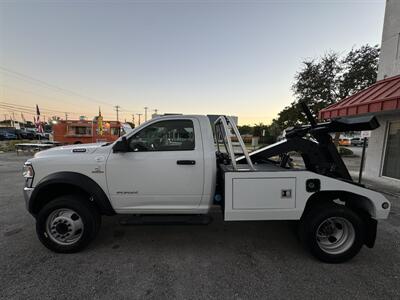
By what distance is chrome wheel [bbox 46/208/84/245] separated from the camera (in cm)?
277

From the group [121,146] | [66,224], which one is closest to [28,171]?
[66,224]

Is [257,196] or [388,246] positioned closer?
[257,196]

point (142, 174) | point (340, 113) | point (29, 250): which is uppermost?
point (340, 113)

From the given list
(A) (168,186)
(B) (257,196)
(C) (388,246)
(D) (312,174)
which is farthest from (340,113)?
(A) (168,186)

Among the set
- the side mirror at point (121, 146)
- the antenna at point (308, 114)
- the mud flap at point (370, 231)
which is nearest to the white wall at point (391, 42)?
the antenna at point (308, 114)

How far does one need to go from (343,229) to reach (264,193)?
1.29 m

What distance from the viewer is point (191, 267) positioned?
2541 mm

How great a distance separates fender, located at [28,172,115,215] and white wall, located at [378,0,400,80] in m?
10.1

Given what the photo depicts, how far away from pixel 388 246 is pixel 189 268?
3196 mm

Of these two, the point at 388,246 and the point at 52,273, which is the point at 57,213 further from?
the point at 388,246

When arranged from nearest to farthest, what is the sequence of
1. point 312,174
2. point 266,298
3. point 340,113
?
point 266,298 < point 312,174 < point 340,113

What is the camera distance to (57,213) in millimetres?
2789

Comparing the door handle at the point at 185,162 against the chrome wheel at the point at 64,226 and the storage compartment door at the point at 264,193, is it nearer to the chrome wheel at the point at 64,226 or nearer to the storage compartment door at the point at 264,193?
the storage compartment door at the point at 264,193

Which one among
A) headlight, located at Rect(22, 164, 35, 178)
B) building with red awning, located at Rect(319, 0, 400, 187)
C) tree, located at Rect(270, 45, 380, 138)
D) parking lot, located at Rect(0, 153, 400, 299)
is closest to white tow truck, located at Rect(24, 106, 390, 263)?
headlight, located at Rect(22, 164, 35, 178)
